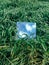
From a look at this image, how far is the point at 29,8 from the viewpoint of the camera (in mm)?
3047

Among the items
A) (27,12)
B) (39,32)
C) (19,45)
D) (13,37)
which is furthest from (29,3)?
(19,45)

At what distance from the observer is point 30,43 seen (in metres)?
1.94

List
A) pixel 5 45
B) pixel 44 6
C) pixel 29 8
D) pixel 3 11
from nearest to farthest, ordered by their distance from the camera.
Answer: pixel 5 45, pixel 3 11, pixel 29 8, pixel 44 6

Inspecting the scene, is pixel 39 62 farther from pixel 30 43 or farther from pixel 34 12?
pixel 34 12

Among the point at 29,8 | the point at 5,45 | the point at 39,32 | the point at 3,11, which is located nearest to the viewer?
the point at 5,45

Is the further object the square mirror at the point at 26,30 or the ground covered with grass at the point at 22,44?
the square mirror at the point at 26,30

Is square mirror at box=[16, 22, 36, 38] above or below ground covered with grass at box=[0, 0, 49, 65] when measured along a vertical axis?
above

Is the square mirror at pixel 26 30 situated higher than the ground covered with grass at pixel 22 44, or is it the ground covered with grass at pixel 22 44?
the square mirror at pixel 26 30

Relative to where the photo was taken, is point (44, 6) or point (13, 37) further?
point (44, 6)

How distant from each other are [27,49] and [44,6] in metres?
1.47

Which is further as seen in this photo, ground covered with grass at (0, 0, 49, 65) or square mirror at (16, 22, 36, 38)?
square mirror at (16, 22, 36, 38)

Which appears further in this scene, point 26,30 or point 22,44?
point 26,30

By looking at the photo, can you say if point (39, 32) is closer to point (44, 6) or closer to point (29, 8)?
point (29, 8)

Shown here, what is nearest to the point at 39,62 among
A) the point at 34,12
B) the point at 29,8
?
the point at 34,12
